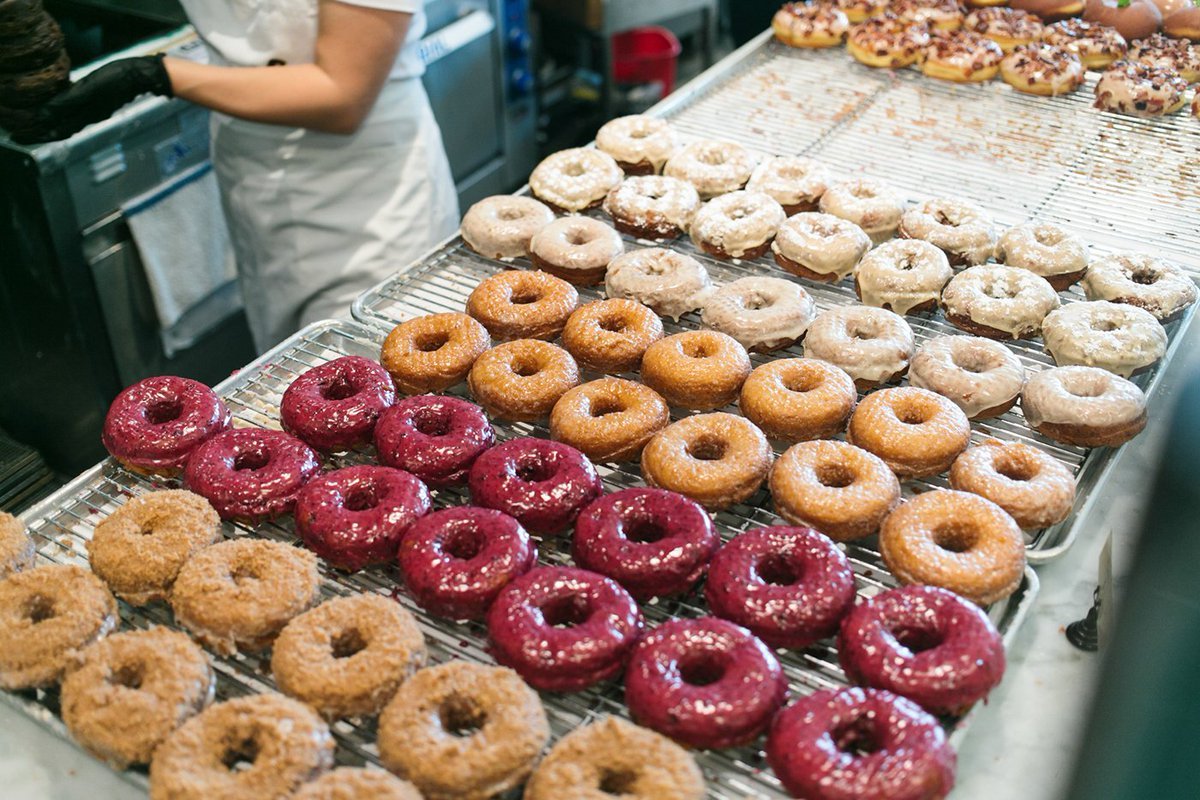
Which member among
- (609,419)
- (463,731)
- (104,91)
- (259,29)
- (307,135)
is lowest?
(463,731)

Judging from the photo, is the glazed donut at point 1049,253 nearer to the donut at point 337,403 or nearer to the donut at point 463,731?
the donut at point 337,403

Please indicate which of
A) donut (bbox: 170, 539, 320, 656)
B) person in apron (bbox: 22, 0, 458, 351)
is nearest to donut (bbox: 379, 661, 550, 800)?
donut (bbox: 170, 539, 320, 656)

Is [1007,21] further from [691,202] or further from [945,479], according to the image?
[945,479]

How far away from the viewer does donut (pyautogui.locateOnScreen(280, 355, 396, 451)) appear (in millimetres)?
2281

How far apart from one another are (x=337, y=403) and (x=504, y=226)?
88 centimetres

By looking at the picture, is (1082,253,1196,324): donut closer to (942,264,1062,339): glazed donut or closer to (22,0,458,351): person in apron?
(942,264,1062,339): glazed donut

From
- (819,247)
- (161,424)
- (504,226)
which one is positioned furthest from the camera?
(504,226)

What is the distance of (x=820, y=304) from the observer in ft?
9.29

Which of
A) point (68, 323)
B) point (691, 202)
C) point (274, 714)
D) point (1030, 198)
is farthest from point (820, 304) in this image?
point (68, 323)

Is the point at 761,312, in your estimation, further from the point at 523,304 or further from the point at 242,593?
the point at 242,593

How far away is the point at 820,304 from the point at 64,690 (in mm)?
1961

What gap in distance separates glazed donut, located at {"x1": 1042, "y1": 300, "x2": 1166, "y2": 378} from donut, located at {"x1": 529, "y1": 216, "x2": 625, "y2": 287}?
3.68ft

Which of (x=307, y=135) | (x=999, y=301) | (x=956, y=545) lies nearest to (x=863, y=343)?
(x=999, y=301)

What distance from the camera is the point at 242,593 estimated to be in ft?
6.07
